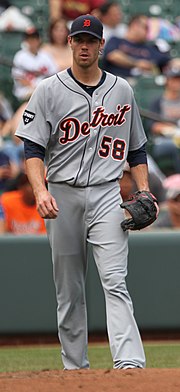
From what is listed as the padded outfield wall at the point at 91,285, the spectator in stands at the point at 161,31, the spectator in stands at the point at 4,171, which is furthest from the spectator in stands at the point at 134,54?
the padded outfield wall at the point at 91,285

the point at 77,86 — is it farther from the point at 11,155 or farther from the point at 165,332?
the point at 11,155

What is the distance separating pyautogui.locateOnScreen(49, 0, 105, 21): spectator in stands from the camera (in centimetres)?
1195

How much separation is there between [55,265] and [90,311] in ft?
8.57

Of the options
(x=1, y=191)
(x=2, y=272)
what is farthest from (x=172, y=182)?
(x=2, y=272)

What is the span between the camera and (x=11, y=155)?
9.77 metres

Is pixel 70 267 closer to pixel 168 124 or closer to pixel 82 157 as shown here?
pixel 82 157

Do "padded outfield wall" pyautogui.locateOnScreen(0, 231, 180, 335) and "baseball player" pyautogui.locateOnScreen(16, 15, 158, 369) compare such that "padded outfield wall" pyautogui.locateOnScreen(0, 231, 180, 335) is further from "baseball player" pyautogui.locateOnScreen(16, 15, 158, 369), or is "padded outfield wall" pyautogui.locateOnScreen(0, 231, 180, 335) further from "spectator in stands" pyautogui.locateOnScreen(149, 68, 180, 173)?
"baseball player" pyautogui.locateOnScreen(16, 15, 158, 369)

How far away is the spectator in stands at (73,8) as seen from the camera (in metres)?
12.0


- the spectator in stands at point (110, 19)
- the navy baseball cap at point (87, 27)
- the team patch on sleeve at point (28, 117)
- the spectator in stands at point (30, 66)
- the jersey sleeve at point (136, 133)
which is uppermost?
the spectator in stands at point (110, 19)

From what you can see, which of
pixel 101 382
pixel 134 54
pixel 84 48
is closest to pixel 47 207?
pixel 84 48

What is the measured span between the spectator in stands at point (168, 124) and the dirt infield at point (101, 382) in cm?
568

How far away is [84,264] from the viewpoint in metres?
4.97

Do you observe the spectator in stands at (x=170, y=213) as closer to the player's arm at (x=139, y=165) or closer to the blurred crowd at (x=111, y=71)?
the blurred crowd at (x=111, y=71)

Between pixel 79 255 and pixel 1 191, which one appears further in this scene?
pixel 1 191
